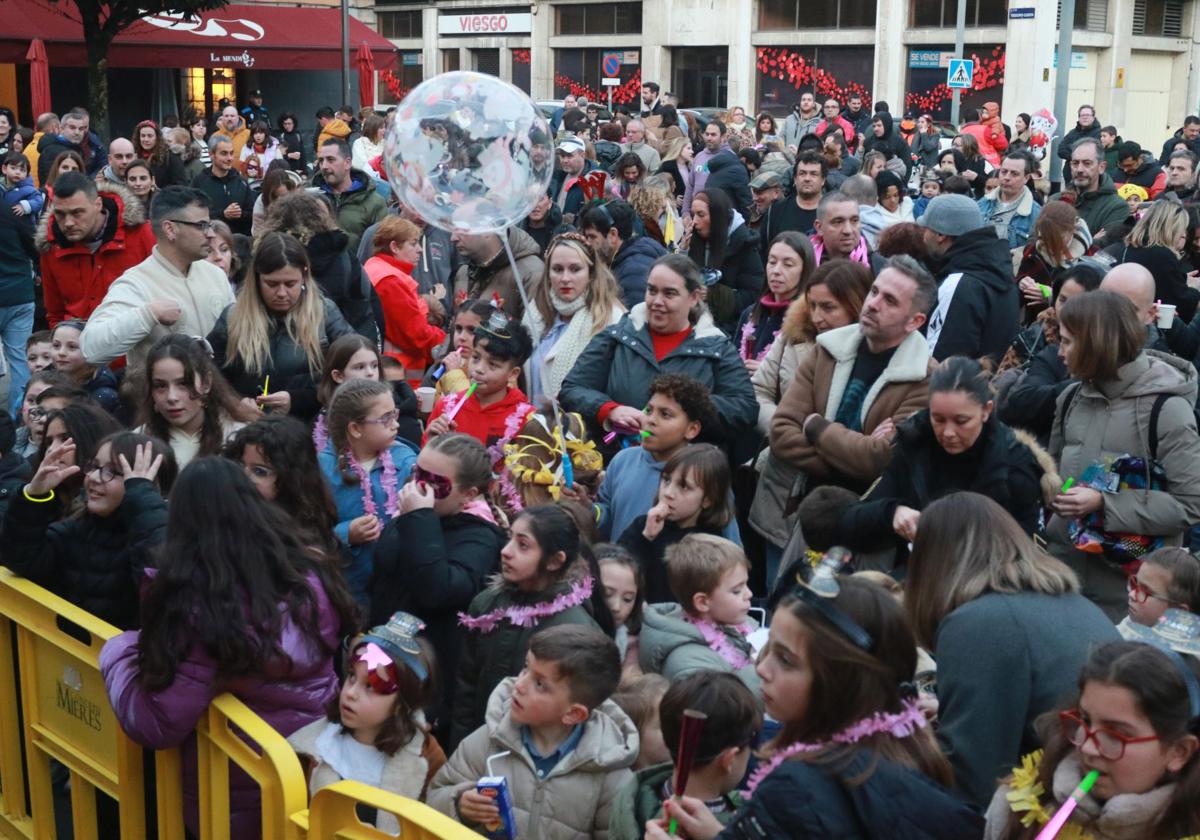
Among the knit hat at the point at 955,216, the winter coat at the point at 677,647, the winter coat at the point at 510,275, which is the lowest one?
the winter coat at the point at 677,647

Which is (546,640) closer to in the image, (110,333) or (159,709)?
(159,709)

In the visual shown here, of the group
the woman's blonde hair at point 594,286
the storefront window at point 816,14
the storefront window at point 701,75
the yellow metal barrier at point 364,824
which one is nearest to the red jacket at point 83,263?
the woman's blonde hair at point 594,286

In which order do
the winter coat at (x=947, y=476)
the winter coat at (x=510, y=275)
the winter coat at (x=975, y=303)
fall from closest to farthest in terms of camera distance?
the winter coat at (x=947, y=476)
the winter coat at (x=975, y=303)
the winter coat at (x=510, y=275)

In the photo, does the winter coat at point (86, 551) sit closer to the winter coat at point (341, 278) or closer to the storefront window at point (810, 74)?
the winter coat at point (341, 278)

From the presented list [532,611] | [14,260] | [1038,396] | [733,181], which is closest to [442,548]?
[532,611]

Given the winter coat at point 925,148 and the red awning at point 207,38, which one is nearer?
the winter coat at point 925,148

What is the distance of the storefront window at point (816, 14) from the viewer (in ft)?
124

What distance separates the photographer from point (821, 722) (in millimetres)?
2748

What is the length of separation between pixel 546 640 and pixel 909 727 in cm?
117

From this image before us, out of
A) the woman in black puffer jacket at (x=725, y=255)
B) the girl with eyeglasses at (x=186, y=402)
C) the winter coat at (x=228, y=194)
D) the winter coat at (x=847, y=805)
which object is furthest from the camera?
the winter coat at (x=228, y=194)

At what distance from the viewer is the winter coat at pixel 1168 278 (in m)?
7.85

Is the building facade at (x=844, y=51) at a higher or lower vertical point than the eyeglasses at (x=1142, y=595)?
higher

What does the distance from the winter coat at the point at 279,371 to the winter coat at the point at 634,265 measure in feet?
7.69

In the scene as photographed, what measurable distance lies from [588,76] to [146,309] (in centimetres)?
3857
